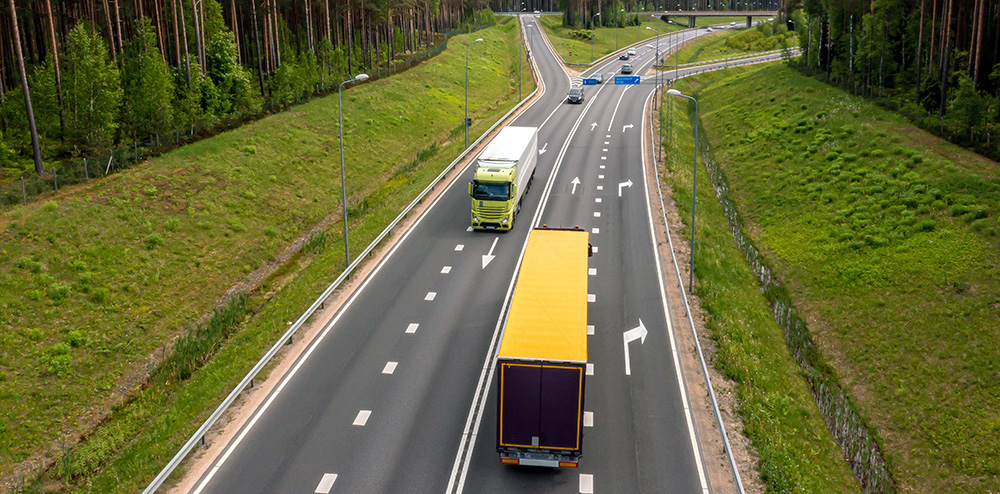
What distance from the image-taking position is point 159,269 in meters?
37.2

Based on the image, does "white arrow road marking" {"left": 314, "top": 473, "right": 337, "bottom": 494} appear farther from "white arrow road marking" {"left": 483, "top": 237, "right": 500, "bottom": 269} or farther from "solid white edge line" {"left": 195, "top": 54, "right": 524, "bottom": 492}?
"white arrow road marking" {"left": 483, "top": 237, "right": 500, "bottom": 269}

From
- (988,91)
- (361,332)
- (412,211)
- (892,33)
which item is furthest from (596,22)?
(361,332)

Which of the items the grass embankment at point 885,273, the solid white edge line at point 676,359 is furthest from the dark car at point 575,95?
the solid white edge line at point 676,359

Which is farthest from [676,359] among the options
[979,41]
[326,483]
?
[979,41]

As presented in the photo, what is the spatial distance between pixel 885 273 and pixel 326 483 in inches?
1174

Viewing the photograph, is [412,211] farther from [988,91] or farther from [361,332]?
[988,91]

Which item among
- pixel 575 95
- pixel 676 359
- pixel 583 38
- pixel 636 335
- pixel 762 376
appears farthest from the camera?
pixel 583 38

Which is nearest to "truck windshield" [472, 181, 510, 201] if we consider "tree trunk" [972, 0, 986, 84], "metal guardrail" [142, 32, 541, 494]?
"metal guardrail" [142, 32, 541, 494]

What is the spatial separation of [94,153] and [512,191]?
26.2 meters

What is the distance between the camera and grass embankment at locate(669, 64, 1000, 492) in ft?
87.4

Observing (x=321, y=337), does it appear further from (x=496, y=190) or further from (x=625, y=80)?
(x=625, y=80)

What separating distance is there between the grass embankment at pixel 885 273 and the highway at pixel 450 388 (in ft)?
10.3

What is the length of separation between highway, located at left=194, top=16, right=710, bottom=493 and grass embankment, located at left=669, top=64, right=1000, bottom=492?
313 cm

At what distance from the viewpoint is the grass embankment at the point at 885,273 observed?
87.4ft
